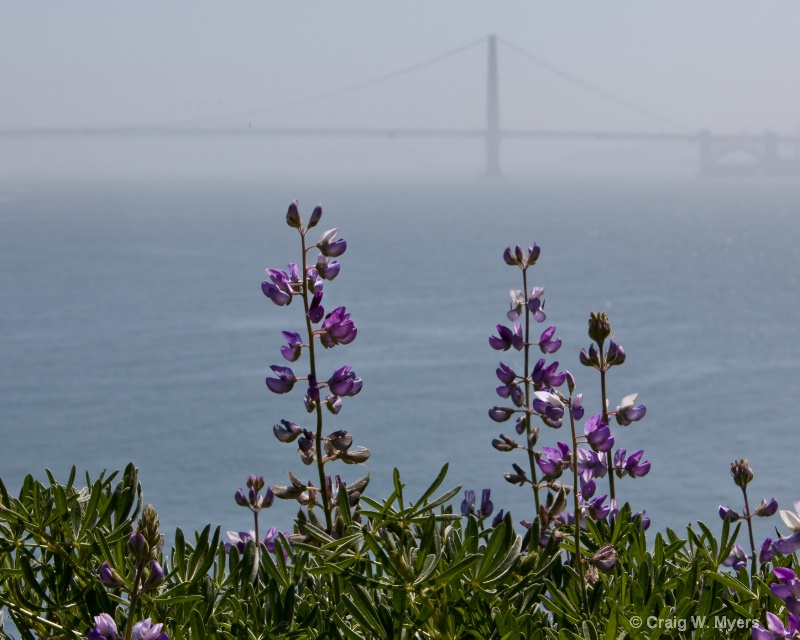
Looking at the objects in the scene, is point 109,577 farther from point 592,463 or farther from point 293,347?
point 592,463

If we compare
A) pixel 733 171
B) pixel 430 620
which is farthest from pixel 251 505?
pixel 733 171

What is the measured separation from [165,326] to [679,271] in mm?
14858

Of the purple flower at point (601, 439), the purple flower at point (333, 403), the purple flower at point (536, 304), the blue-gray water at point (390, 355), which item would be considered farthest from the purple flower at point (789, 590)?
the blue-gray water at point (390, 355)

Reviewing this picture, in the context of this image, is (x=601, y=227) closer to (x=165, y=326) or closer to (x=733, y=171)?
(x=165, y=326)

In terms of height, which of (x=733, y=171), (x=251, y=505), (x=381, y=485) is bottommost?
(x=381, y=485)

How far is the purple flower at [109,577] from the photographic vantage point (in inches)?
20.4

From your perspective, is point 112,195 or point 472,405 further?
point 112,195

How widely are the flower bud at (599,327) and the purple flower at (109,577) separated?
1.01 ft

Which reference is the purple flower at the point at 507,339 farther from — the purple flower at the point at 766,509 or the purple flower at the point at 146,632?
the purple flower at the point at 146,632

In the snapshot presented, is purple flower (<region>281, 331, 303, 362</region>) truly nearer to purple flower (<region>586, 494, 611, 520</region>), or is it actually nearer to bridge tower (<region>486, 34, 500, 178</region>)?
purple flower (<region>586, 494, 611, 520</region>)

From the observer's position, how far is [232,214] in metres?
54.6

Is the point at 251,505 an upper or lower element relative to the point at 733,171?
lower

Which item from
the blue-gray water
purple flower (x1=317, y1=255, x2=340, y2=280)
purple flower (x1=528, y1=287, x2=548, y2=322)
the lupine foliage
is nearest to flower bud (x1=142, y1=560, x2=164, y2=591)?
the lupine foliage

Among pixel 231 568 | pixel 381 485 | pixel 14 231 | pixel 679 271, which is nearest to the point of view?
pixel 231 568
